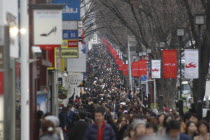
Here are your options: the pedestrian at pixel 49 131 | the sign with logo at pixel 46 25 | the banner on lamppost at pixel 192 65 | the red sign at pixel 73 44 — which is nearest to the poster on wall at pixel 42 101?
the red sign at pixel 73 44

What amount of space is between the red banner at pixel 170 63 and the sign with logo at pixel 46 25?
19895 mm

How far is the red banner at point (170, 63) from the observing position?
3391 cm

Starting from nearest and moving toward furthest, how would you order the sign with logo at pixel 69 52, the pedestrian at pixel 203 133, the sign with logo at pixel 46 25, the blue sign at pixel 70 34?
the pedestrian at pixel 203 133, the sign with logo at pixel 46 25, the blue sign at pixel 70 34, the sign with logo at pixel 69 52

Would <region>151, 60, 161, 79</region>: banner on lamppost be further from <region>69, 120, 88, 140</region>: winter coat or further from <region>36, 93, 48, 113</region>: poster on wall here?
<region>69, 120, 88, 140</region>: winter coat

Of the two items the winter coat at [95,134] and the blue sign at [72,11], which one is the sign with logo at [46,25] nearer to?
the winter coat at [95,134]

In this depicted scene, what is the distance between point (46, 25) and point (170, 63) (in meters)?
20.2

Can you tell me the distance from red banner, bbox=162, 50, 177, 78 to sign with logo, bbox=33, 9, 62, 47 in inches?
783

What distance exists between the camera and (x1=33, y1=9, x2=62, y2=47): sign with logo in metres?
14.2

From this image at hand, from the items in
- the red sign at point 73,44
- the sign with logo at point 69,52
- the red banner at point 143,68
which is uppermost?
the red sign at point 73,44

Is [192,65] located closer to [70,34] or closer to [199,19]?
[199,19]

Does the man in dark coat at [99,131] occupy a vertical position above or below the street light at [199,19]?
A: below

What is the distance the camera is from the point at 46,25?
562 inches

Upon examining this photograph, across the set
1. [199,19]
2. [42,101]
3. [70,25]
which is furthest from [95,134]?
[70,25]

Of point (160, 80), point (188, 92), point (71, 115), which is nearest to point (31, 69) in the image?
point (71, 115)
